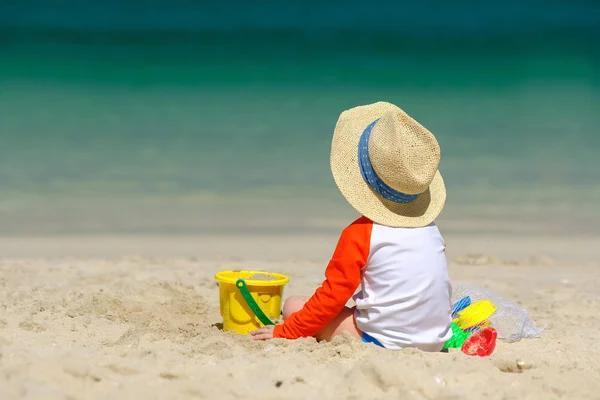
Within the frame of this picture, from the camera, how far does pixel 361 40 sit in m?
8.96

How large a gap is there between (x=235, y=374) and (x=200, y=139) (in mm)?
6195

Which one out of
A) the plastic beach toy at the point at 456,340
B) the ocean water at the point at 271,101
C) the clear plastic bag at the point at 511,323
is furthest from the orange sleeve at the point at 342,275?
the ocean water at the point at 271,101

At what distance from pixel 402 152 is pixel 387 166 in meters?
0.08

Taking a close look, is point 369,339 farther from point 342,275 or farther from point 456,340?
point 456,340

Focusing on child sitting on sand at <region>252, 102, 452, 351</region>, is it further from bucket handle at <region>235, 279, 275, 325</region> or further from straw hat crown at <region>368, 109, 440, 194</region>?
bucket handle at <region>235, 279, 275, 325</region>

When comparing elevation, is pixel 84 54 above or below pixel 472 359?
above

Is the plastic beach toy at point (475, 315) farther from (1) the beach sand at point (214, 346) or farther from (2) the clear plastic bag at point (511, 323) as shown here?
(1) the beach sand at point (214, 346)

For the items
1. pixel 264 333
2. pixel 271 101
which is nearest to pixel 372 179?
pixel 264 333

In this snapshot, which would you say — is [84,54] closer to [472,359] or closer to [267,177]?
[267,177]

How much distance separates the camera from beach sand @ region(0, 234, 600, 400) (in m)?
2.18

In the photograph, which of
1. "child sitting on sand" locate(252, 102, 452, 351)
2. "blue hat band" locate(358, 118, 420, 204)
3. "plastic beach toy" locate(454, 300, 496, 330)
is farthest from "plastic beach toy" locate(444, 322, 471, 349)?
"blue hat band" locate(358, 118, 420, 204)

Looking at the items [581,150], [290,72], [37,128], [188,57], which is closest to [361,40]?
[290,72]

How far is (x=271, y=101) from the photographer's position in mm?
8617

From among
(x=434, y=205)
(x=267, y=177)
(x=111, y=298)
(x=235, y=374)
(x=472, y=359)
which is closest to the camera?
(x=235, y=374)
